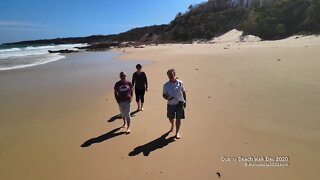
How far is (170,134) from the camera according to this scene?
6277 mm

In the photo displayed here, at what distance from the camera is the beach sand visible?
484 cm

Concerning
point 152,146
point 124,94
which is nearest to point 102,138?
point 124,94

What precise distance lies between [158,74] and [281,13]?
44919 mm

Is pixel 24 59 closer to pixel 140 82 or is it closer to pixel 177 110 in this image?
pixel 140 82

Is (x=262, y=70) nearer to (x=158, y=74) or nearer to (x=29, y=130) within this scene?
(x=158, y=74)

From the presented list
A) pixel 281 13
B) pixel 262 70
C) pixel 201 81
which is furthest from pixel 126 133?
pixel 281 13

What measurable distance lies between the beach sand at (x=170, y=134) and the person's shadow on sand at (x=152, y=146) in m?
0.02

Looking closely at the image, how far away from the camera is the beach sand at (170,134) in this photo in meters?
4.84

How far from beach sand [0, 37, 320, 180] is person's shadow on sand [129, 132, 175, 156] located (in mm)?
19

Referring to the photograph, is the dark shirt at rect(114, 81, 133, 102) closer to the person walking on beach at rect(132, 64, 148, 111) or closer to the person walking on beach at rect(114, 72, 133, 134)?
the person walking on beach at rect(114, 72, 133, 134)

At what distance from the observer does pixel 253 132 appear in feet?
19.9

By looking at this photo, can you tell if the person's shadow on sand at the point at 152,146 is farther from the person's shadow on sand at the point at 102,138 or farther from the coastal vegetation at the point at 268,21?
the coastal vegetation at the point at 268,21

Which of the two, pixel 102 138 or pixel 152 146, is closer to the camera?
pixel 152 146

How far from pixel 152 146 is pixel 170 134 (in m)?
0.66
